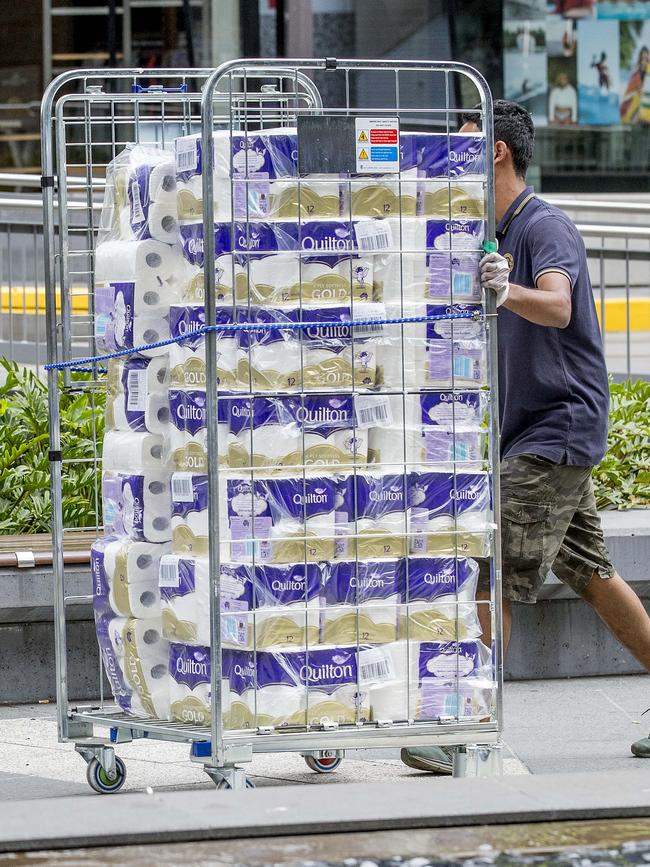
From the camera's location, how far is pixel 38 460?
22.4 feet

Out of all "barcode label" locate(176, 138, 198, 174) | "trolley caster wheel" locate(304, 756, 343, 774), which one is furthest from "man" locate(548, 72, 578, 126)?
"barcode label" locate(176, 138, 198, 174)

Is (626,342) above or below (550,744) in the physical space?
above

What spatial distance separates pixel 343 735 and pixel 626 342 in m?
5.71

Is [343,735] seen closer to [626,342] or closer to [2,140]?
[626,342]

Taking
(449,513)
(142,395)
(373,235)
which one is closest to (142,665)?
(142,395)

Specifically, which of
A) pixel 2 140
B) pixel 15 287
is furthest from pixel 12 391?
pixel 2 140

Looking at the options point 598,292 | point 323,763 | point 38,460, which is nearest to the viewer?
point 323,763

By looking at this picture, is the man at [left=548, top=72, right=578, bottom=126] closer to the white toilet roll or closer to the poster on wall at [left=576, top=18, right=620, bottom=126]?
the poster on wall at [left=576, top=18, right=620, bottom=126]

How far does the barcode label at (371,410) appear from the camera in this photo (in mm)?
4195

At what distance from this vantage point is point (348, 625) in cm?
422

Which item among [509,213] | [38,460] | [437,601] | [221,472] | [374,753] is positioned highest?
[509,213]

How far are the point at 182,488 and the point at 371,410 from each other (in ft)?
1.86

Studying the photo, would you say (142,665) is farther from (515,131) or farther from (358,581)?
(515,131)

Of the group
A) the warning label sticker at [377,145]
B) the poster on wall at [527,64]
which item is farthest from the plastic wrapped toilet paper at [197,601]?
the poster on wall at [527,64]
